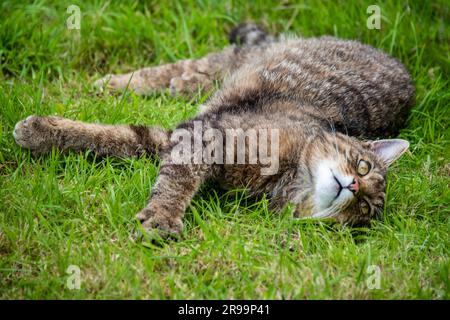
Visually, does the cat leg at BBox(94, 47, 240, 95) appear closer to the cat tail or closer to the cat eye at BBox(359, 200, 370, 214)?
the cat tail

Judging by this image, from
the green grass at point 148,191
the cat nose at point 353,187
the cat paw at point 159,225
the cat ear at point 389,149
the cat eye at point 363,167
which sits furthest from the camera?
the cat ear at point 389,149

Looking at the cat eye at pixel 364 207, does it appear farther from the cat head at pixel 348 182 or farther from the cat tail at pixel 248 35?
the cat tail at pixel 248 35

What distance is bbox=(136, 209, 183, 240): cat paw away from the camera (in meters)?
3.13

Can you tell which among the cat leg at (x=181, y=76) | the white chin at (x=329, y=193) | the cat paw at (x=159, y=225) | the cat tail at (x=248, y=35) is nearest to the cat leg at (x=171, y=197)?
the cat paw at (x=159, y=225)

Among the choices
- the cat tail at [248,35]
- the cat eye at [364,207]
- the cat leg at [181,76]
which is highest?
the cat tail at [248,35]

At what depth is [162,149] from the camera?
384 centimetres

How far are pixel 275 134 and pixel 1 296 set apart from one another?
70.5 inches

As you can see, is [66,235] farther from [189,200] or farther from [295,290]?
[295,290]

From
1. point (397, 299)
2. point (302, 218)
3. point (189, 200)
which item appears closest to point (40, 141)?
point (189, 200)

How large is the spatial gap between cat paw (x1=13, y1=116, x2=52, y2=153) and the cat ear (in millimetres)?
2116

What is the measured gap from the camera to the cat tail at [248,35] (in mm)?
5195

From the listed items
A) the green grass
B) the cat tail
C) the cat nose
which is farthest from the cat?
the cat tail

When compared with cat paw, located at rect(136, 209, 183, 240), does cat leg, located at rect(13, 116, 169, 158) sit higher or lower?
higher

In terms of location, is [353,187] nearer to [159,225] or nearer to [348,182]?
[348,182]
